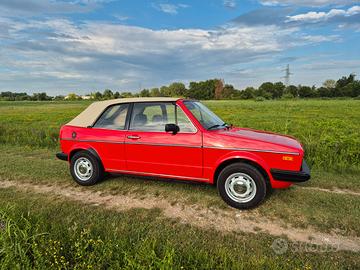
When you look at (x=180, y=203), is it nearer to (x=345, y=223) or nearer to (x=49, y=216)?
(x=49, y=216)

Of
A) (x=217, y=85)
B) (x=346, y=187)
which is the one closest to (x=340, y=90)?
(x=217, y=85)

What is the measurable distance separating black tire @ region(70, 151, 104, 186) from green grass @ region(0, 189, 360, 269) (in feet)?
4.79

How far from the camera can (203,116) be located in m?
4.52

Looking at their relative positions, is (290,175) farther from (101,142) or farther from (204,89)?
(204,89)

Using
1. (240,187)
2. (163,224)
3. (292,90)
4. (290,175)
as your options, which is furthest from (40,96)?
(290,175)

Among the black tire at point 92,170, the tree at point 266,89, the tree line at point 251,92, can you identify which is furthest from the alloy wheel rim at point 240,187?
the tree at point 266,89

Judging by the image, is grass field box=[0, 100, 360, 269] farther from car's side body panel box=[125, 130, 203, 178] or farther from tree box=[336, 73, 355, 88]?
tree box=[336, 73, 355, 88]

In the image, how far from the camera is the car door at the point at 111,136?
185 inches

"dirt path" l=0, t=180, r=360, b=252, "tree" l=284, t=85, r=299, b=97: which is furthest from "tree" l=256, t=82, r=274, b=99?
"dirt path" l=0, t=180, r=360, b=252

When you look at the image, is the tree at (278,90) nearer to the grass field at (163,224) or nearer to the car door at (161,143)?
the grass field at (163,224)

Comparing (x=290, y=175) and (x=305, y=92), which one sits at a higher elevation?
(x=305, y=92)

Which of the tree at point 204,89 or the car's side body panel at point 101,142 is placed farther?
the tree at point 204,89

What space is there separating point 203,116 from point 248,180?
1.38m

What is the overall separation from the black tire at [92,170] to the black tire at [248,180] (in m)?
2.43
